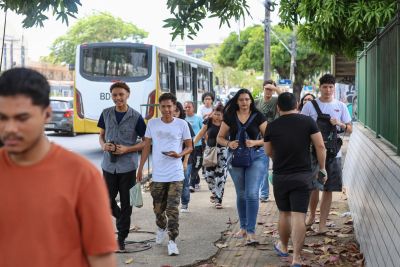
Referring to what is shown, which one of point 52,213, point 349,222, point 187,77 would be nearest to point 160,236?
point 349,222

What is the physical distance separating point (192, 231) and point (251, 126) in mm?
1559

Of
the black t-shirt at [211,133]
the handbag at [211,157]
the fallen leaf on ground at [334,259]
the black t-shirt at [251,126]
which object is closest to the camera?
the fallen leaf on ground at [334,259]

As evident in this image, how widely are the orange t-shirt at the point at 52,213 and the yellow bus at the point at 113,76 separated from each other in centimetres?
1664

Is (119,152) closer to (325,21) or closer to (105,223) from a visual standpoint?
(325,21)

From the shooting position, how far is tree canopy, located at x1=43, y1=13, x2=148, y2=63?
6041 cm

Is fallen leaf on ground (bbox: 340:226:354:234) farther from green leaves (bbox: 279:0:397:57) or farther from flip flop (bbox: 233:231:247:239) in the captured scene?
green leaves (bbox: 279:0:397:57)

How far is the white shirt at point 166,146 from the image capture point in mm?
7118

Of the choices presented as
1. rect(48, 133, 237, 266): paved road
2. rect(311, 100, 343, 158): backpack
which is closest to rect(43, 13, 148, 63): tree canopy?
rect(48, 133, 237, 266): paved road

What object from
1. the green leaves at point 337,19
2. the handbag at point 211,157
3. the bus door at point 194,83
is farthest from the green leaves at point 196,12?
the bus door at point 194,83

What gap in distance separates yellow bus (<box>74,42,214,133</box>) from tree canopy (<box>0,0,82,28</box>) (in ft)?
40.6

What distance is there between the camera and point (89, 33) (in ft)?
197

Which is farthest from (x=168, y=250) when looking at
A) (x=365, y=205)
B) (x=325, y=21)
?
(x=325, y=21)

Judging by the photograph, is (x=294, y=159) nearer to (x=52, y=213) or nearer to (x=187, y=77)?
(x=52, y=213)

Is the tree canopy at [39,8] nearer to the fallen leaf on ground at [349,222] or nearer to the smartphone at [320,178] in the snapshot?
the smartphone at [320,178]
